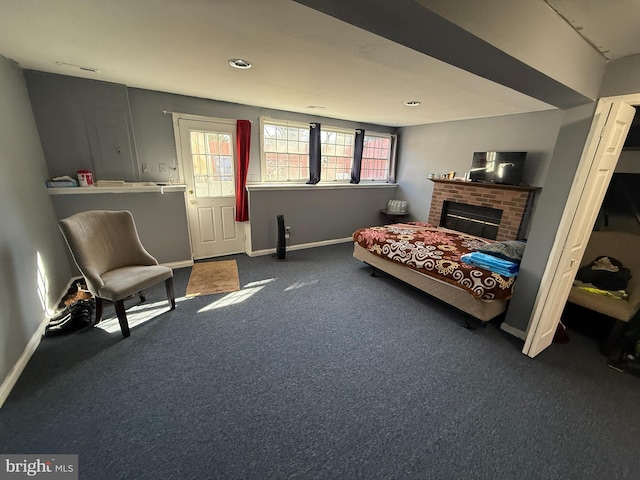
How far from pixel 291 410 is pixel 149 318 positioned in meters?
1.73

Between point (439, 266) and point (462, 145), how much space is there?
9.11 feet

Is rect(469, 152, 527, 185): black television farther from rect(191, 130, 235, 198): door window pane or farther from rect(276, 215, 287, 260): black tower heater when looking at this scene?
rect(191, 130, 235, 198): door window pane

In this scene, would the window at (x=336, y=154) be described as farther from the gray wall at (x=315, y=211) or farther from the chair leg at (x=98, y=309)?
the chair leg at (x=98, y=309)

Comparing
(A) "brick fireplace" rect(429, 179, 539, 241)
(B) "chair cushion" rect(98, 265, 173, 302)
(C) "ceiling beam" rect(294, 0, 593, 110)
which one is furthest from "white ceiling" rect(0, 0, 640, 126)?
(B) "chair cushion" rect(98, 265, 173, 302)

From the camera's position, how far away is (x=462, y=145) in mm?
4336

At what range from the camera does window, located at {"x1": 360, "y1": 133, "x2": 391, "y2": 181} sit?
5262 mm

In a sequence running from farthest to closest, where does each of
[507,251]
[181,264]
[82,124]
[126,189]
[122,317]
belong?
[181,264]
[126,189]
[82,124]
[507,251]
[122,317]

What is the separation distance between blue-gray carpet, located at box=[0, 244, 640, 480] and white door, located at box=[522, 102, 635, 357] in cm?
35

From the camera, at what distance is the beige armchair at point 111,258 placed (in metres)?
2.09

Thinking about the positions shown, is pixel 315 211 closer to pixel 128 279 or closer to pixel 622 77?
pixel 128 279

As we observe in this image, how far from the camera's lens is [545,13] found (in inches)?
47.6

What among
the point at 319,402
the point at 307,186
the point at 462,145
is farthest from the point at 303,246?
the point at 462,145

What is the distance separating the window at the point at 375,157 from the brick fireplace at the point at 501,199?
144 cm

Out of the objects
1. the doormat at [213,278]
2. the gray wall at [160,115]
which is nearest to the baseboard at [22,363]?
the doormat at [213,278]
